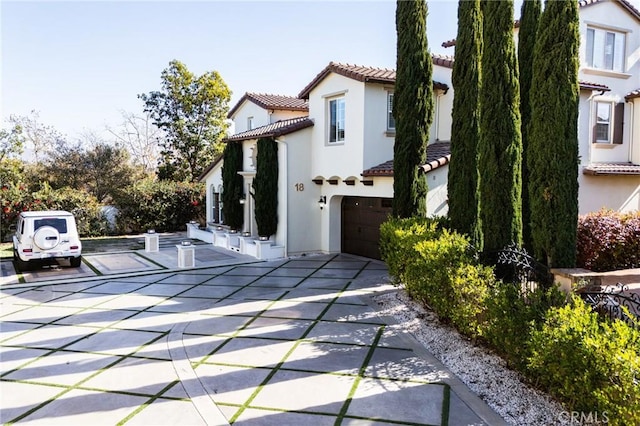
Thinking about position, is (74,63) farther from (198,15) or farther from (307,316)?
(307,316)

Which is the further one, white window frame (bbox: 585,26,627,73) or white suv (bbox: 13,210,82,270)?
white window frame (bbox: 585,26,627,73)

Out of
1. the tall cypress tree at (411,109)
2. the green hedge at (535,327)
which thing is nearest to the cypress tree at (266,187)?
the tall cypress tree at (411,109)

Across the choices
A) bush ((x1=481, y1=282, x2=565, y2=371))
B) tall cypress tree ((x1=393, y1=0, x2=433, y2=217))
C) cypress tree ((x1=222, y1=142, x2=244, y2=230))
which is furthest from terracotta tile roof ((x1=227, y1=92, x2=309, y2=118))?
bush ((x1=481, y1=282, x2=565, y2=371))

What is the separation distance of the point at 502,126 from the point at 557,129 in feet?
4.48

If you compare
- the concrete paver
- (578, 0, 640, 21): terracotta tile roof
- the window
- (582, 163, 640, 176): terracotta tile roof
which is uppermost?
(578, 0, 640, 21): terracotta tile roof

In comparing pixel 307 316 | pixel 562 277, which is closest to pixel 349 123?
pixel 307 316

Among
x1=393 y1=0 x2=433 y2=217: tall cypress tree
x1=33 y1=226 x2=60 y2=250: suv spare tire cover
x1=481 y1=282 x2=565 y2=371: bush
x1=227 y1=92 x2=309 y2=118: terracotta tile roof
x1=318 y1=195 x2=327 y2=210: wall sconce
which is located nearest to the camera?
x1=481 y1=282 x2=565 y2=371: bush

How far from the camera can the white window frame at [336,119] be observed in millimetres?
16125

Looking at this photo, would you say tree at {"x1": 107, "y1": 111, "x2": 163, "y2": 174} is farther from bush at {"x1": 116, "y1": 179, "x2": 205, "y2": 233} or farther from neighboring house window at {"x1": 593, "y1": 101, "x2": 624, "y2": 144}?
neighboring house window at {"x1": 593, "y1": 101, "x2": 624, "y2": 144}

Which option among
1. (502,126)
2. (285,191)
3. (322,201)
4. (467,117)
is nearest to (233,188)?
(285,191)

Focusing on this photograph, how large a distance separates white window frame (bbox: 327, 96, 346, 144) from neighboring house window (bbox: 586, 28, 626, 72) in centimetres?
969

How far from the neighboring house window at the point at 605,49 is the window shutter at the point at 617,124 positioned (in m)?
1.59

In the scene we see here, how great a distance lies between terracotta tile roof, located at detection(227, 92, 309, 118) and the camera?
75.1 ft

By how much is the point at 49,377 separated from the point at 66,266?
9738 mm
